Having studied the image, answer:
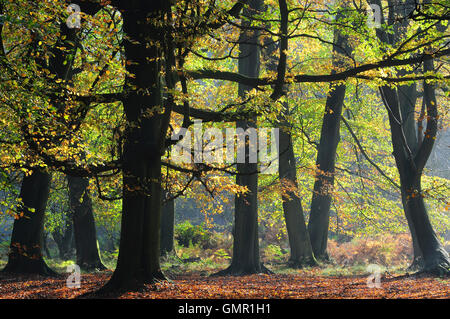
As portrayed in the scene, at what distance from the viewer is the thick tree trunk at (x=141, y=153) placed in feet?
31.5

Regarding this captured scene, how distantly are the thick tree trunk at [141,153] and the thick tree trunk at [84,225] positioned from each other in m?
6.56

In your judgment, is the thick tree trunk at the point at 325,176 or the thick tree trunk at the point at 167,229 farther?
the thick tree trunk at the point at 167,229

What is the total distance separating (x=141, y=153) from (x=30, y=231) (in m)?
4.78

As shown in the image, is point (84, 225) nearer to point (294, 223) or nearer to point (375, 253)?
point (294, 223)

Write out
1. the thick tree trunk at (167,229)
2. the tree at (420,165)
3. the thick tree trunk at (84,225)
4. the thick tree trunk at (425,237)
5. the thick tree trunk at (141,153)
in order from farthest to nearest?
the thick tree trunk at (167,229)
the thick tree trunk at (84,225)
the thick tree trunk at (425,237)
the tree at (420,165)
the thick tree trunk at (141,153)

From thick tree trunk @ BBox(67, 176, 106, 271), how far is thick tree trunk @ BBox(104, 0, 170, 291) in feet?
21.5

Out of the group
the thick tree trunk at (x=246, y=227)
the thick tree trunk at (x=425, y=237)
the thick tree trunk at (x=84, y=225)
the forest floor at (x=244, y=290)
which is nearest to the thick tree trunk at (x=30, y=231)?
the forest floor at (x=244, y=290)

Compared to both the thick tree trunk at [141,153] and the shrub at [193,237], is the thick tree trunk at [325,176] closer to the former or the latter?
the shrub at [193,237]

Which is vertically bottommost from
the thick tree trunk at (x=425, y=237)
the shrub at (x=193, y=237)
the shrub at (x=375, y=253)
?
the shrub at (x=375, y=253)

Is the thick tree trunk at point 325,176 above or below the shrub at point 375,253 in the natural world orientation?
above

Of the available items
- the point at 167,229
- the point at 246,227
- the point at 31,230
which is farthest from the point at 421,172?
the point at 167,229

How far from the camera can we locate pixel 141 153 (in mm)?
9922
